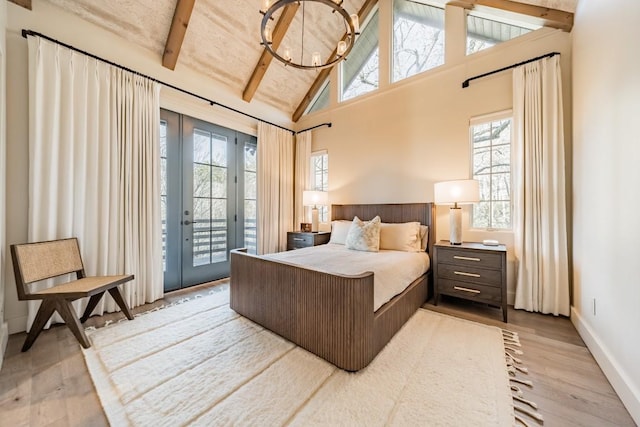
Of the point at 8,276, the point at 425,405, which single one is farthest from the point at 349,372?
the point at 8,276

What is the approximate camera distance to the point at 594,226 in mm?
1930

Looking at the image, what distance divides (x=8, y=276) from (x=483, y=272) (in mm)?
4421

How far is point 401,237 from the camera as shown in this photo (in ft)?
10.2

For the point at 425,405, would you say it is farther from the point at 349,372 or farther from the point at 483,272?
the point at 483,272

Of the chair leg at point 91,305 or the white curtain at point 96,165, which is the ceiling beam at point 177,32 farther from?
the chair leg at point 91,305

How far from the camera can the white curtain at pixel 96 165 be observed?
2.25 metres

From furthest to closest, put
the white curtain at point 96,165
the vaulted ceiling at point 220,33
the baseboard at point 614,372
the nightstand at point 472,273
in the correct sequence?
the vaulted ceiling at point 220,33 → the nightstand at point 472,273 → the white curtain at point 96,165 → the baseboard at point 614,372

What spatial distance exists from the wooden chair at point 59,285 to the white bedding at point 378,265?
1464mm

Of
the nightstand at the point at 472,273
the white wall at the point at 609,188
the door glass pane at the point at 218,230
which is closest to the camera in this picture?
the white wall at the point at 609,188

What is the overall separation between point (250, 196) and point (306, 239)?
1260 millimetres

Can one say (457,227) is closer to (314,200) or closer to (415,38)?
(314,200)

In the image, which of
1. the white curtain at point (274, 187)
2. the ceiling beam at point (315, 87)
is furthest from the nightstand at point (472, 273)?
the ceiling beam at point (315, 87)

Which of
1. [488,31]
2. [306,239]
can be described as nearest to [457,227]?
[306,239]

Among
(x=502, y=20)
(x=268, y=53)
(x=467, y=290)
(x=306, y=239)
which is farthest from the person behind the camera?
(x=306, y=239)
